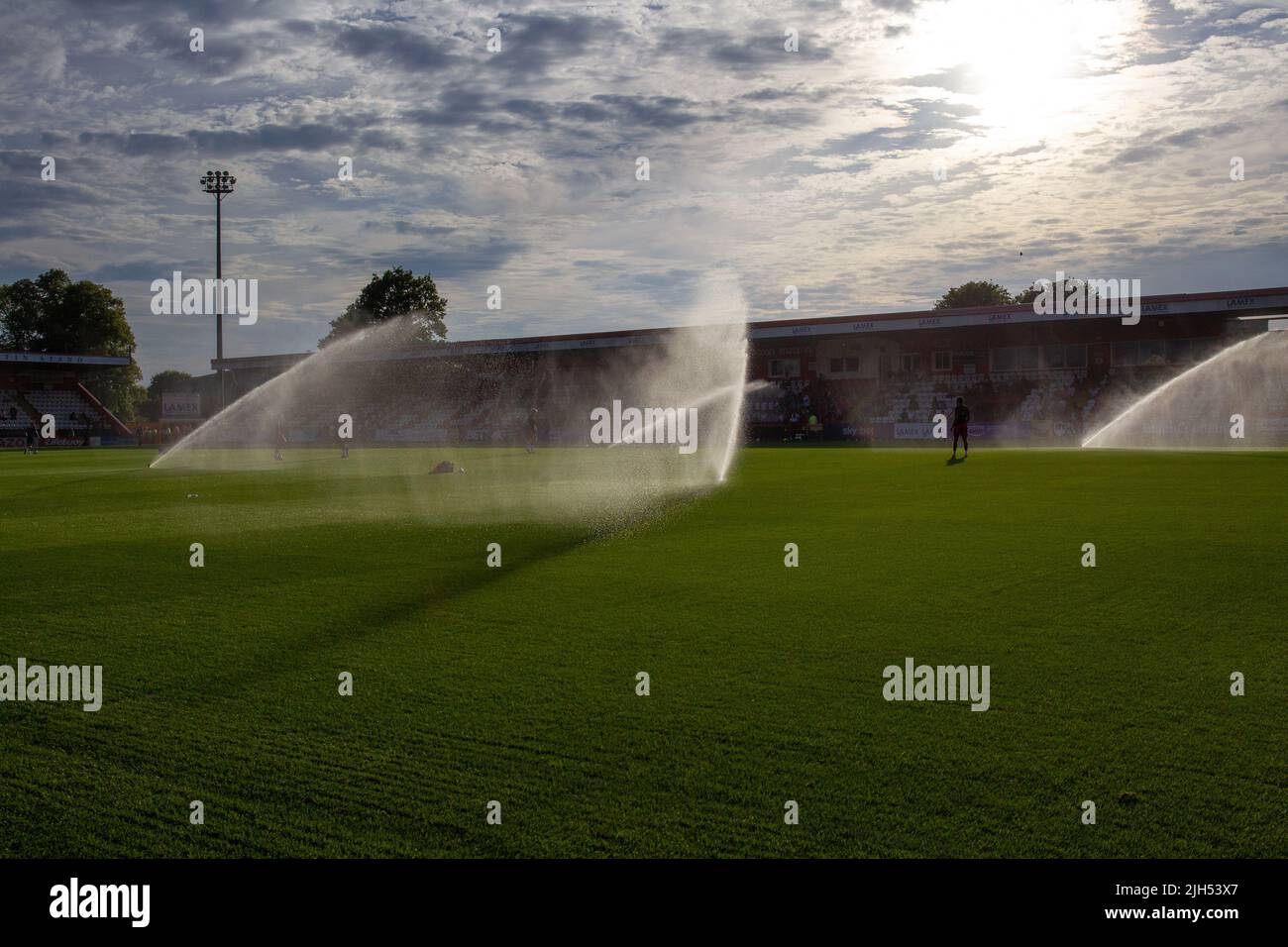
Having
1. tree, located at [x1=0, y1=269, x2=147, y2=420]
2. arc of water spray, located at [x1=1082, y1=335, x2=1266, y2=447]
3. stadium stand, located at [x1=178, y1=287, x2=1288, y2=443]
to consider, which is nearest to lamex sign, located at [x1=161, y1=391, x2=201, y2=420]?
stadium stand, located at [x1=178, y1=287, x2=1288, y2=443]

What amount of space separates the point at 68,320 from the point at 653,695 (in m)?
125

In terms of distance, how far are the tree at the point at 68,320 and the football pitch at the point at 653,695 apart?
112 m

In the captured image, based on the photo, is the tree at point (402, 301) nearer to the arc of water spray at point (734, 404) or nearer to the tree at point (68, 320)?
the tree at point (68, 320)

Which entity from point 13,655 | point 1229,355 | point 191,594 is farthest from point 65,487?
point 1229,355

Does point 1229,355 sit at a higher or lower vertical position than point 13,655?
higher

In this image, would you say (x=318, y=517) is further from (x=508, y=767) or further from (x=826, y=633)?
(x=508, y=767)

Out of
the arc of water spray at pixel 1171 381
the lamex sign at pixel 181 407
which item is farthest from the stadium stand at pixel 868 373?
the lamex sign at pixel 181 407

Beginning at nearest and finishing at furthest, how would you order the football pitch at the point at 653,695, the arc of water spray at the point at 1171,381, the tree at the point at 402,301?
1. the football pitch at the point at 653,695
2. the arc of water spray at the point at 1171,381
3. the tree at the point at 402,301

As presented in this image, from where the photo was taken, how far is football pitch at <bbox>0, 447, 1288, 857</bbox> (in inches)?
165

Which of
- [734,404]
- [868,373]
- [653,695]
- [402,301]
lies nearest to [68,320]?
[402,301]

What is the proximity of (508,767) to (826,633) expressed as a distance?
3413 millimetres

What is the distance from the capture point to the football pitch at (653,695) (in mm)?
4199

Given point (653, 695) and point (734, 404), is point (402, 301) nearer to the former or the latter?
point (734, 404)
